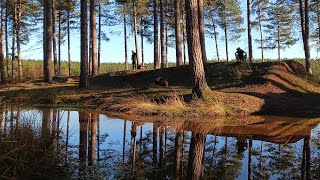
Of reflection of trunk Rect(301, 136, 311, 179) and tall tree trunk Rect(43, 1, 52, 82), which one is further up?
tall tree trunk Rect(43, 1, 52, 82)

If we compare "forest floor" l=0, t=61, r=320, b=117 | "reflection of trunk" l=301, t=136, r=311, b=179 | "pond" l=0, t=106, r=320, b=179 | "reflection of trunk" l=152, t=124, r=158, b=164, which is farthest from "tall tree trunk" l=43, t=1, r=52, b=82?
"reflection of trunk" l=301, t=136, r=311, b=179

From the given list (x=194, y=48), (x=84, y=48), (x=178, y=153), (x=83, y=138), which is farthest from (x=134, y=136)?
(x=84, y=48)

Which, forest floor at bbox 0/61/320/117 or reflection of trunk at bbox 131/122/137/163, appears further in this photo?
forest floor at bbox 0/61/320/117

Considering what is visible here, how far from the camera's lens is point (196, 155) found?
628 centimetres

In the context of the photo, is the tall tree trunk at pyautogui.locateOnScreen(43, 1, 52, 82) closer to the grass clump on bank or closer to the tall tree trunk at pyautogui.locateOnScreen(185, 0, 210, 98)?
the tall tree trunk at pyautogui.locateOnScreen(185, 0, 210, 98)

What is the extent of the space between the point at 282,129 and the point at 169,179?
615cm

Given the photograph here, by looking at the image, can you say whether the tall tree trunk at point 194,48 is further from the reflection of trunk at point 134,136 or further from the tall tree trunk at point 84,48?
the tall tree trunk at point 84,48

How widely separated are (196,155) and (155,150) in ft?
3.07

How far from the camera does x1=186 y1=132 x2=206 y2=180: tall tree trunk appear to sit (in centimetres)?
503

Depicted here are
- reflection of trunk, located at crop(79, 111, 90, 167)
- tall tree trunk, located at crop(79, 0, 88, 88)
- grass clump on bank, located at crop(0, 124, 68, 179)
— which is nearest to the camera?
grass clump on bank, located at crop(0, 124, 68, 179)

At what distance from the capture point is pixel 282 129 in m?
9.66

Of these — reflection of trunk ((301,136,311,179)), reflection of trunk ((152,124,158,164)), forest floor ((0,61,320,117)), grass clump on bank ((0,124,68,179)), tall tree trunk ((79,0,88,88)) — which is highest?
tall tree trunk ((79,0,88,88))

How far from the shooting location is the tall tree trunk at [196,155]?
5.03m

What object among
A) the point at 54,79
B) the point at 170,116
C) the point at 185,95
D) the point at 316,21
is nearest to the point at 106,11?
the point at 54,79
